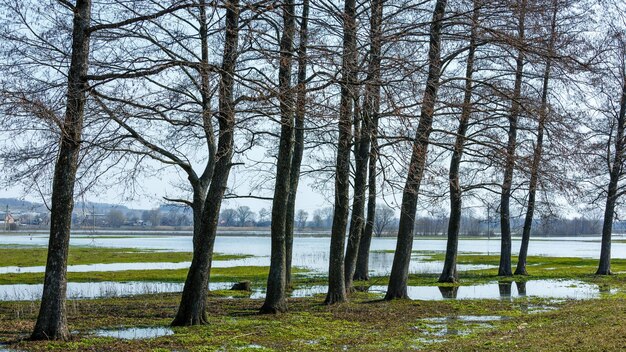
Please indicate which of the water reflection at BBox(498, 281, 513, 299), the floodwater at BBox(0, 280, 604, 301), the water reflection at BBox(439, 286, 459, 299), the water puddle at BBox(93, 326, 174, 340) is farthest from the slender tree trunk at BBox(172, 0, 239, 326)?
the water reflection at BBox(498, 281, 513, 299)

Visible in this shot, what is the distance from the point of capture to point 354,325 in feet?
49.9

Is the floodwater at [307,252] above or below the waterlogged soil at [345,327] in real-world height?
below

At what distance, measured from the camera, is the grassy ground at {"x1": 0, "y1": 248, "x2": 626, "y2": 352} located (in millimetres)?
11734

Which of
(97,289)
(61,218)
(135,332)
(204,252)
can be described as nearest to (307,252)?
(97,289)

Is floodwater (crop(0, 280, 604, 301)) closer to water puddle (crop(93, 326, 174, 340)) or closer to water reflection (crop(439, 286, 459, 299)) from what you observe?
water reflection (crop(439, 286, 459, 299))

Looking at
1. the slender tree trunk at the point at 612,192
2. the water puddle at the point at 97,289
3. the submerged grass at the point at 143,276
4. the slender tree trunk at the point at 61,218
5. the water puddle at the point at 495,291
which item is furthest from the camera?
the slender tree trunk at the point at 612,192

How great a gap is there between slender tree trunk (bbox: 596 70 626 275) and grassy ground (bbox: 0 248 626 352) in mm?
13410

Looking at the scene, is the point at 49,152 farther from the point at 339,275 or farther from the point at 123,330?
the point at 339,275

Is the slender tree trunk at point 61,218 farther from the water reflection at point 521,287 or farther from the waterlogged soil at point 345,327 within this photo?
the water reflection at point 521,287

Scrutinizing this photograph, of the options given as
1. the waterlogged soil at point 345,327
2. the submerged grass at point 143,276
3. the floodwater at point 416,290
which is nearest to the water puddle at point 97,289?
the floodwater at point 416,290

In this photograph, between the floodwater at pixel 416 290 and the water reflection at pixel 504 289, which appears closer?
the floodwater at pixel 416 290

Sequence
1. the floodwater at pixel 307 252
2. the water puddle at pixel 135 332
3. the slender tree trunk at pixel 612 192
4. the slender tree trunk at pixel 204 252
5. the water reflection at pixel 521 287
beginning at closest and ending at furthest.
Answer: the water puddle at pixel 135 332
the slender tree trunk at pixel 204 252
the water reflection at pixel 521 287
the slender tree trunk at pixel 612 192
the floodwater at pixel 307 252

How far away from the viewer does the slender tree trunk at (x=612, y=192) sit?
31.7 m

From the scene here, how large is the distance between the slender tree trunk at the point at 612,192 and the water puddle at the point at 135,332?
73.9 feet
